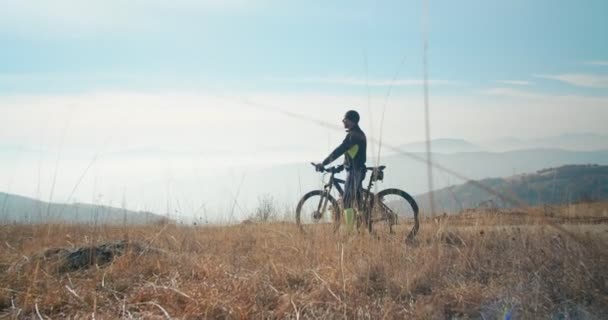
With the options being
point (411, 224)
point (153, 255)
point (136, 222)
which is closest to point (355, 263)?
point (153, 255)

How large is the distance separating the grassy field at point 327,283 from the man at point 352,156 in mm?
1959

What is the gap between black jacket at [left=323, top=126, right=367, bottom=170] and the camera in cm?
775

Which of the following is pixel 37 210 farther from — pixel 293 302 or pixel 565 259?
pixel 565 259

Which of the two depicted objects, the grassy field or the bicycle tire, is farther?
the bicycle tire

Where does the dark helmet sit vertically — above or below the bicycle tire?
above

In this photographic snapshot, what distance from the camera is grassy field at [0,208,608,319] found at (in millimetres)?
3406

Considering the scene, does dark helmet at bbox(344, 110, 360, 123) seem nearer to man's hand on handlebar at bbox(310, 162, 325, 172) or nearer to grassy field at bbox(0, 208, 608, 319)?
man's hand on handlebar at bbox(310, 162, 325, 172)

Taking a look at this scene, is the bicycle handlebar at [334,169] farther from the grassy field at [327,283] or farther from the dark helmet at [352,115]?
the grassy field at [327,283]

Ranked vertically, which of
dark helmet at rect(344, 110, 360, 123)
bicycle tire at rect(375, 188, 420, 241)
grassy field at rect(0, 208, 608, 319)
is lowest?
grassy field at rect(0, 208, 608, 319)

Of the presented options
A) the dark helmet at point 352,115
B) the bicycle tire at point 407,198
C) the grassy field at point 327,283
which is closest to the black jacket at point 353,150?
the dark helmet at point 352,115

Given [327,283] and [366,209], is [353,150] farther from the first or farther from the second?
[327,283]

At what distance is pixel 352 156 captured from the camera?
772cm

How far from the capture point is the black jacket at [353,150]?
775 centimetres

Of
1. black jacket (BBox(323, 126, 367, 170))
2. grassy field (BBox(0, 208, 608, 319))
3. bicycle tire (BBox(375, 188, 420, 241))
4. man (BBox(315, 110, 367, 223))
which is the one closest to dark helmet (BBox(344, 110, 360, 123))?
man (BBox(315, 110, 367, 223))
